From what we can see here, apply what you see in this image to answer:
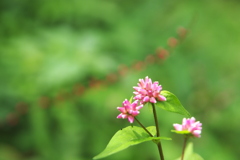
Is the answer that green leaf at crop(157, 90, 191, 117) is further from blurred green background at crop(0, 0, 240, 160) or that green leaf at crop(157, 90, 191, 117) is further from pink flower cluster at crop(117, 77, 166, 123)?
blurred green background at crop(0, 0, 240, 160)

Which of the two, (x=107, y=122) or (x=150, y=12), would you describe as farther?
(x=150, y=12)

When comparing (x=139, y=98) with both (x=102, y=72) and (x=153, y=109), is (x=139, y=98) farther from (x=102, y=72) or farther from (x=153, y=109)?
(x=102, y=72)

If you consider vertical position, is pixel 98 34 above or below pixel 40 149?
above

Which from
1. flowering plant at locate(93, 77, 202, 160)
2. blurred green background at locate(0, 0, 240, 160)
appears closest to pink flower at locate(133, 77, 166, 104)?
flowering plant at locate(93, 77, 202, 160)

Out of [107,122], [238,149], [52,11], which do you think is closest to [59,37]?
[52,11]

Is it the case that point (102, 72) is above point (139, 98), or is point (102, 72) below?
above

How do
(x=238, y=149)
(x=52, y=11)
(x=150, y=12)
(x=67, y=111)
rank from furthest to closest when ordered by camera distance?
(x=150, y=12) → (x=52, y=11) → (x=238, y=149) → (x=67, y=111)

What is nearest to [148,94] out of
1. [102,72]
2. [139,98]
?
[139,98]

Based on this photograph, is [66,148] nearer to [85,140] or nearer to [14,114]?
[85,140]
